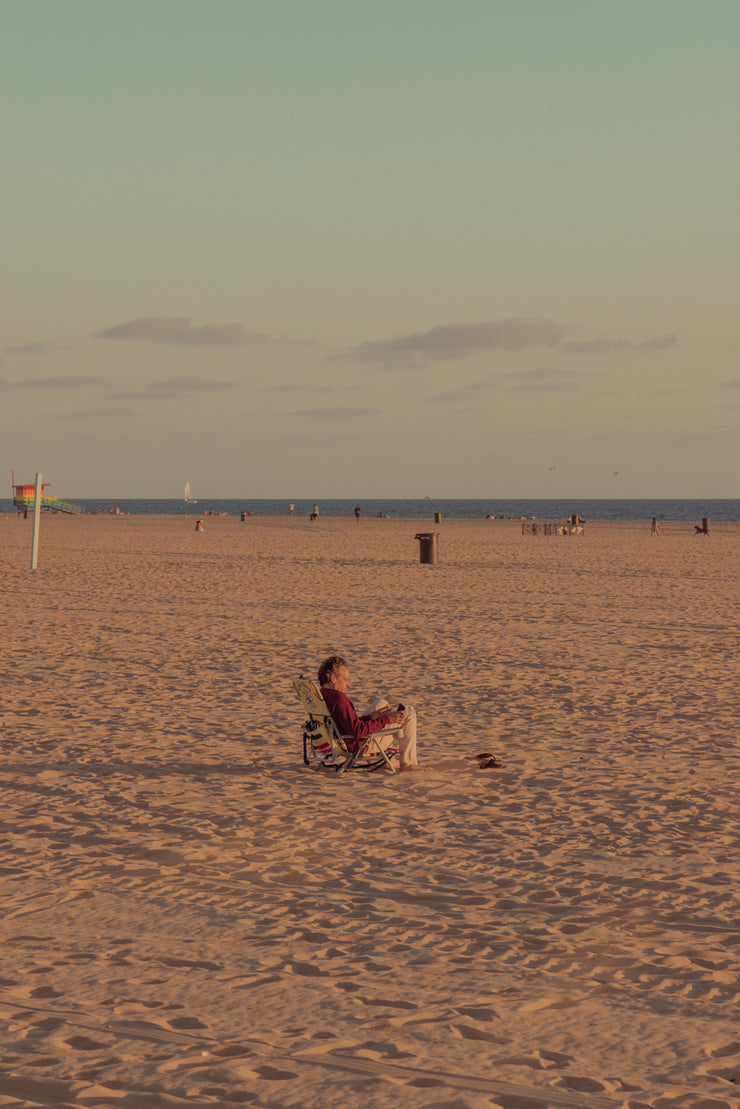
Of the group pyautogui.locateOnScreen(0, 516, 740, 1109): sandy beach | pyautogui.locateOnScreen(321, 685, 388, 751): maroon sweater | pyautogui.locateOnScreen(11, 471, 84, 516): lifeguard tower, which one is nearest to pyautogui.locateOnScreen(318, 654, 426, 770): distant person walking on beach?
pyautogui.locateOnScreen(321, 685, 388, 751): maroon sweater

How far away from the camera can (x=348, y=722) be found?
8141mm

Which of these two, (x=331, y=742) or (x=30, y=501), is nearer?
(x=331, y=742)

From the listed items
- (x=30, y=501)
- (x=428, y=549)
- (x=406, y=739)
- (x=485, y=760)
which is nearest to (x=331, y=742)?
(x=406, y=739)

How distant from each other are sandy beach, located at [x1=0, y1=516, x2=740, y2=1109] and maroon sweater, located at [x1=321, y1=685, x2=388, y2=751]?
0.32 meters

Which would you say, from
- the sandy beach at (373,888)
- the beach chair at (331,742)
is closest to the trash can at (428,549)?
the sandy beach at (373,888)

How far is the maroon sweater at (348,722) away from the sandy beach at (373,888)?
320mm

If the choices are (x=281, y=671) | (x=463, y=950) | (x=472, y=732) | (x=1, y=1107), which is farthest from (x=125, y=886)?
(x=281, y=671)

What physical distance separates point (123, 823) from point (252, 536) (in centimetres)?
4863

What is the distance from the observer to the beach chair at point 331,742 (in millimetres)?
8078

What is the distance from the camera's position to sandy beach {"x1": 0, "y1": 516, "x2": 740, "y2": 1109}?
379 centimetres

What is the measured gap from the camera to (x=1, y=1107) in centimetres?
348

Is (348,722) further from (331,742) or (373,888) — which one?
(373,888)

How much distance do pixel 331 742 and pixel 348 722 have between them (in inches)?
7.7

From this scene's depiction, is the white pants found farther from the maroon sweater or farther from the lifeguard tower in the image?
the lifeguard tower
